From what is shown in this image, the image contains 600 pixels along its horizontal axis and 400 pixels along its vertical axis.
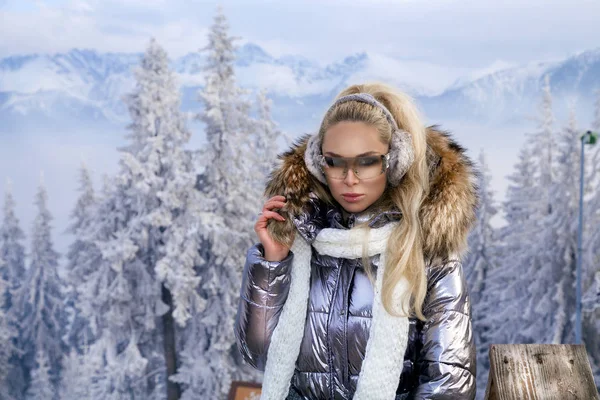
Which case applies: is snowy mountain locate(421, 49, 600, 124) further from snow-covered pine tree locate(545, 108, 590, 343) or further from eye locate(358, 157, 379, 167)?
eye locate(358, 157, 379, 167)

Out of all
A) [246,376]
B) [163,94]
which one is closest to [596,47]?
[163,94]

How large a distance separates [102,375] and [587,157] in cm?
1112

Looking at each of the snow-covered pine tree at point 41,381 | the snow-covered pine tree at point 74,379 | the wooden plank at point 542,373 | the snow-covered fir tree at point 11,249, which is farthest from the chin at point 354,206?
the snow-covered pine tree at point 41,381

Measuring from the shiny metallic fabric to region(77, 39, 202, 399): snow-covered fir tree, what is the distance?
1027 centimetres

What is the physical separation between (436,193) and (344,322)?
578 millimetres

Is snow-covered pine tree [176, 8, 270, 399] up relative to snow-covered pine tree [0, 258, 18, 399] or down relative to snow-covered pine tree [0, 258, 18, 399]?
up

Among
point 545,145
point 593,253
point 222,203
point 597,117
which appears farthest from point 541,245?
point 222,203

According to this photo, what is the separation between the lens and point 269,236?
246 cm

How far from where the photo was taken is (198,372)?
13344mm

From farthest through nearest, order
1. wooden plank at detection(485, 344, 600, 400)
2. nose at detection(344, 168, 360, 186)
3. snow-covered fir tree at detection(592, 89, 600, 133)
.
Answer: snow-covered fir tree at detection(592, 89, 600, 133) → nose at detection(344, 168, 360, 186) → wooden plank at detection(485, 344, 600, 400)

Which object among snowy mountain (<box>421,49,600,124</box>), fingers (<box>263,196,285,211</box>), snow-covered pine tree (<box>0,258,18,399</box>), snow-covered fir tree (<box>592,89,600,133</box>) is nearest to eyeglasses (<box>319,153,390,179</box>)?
fingers (<box>263,196,285,211</box>)

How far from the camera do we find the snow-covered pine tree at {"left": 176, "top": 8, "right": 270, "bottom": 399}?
1274 centimetres

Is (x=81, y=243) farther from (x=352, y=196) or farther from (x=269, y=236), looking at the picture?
(x=352, y=196)

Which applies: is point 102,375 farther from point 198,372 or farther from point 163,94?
point 163,94
